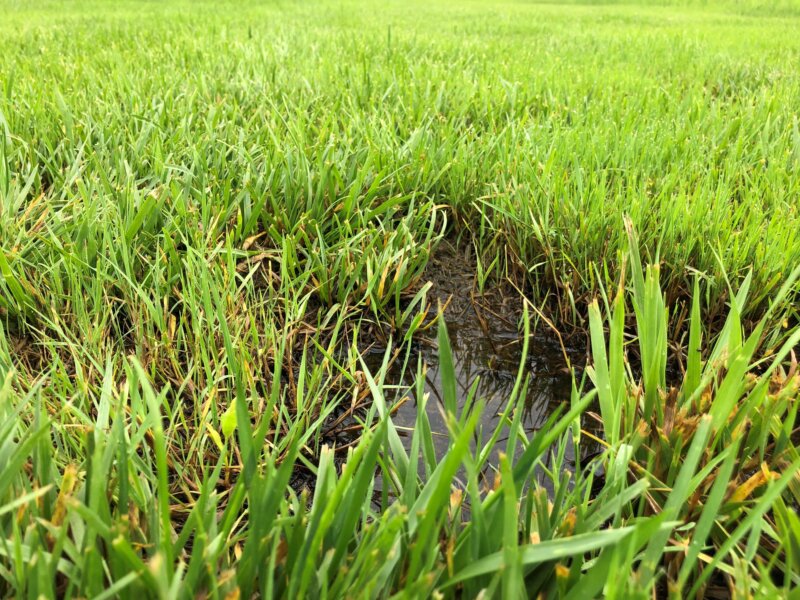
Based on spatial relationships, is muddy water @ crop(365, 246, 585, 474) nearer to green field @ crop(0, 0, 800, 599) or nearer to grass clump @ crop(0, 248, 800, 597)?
green field @ crop(0, 0, 800, 599)

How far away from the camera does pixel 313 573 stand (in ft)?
2.11

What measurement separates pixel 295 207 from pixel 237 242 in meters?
0.19

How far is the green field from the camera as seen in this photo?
645mm

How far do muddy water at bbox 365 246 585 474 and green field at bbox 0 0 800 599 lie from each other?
16 mm

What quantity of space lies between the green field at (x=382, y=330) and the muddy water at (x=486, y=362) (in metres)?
0.02

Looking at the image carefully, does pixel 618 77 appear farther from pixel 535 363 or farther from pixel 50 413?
pixel 50 413

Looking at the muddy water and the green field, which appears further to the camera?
the muddy water

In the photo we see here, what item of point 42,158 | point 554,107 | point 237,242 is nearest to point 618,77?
point 554,107

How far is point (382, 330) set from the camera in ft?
4.45

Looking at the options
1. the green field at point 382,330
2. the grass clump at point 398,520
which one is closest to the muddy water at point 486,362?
the green field at point 382,330

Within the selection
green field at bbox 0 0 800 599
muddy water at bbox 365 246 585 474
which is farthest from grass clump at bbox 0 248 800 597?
muddy water at bbox 365 246 585 474

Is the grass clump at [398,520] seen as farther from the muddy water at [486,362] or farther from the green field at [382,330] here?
the muddy water at [486,362]

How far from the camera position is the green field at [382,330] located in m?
0.64

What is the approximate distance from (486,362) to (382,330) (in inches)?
9.8
